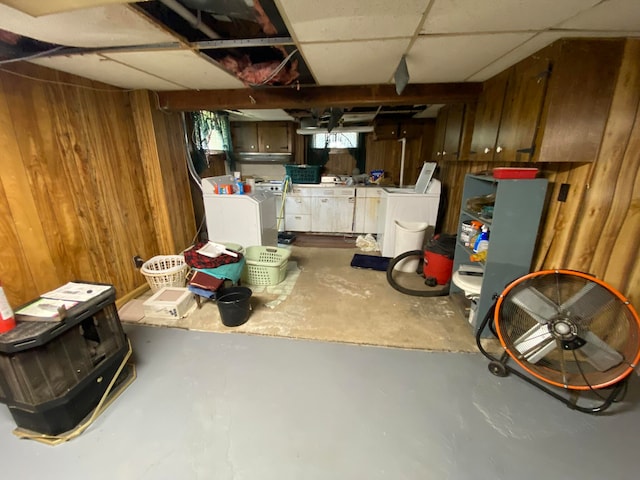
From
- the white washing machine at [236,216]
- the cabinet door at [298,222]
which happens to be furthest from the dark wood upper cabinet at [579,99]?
the cabinet door at [298,222]

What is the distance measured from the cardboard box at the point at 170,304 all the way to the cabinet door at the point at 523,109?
2.72 m

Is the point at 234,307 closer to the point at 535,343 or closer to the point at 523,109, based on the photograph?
the point at 535,343

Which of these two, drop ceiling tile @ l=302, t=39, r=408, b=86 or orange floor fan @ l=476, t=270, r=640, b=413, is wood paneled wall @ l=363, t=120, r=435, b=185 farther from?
orange floor fan @ l=476, t=270, r=640, b=413

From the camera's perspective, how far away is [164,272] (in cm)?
244

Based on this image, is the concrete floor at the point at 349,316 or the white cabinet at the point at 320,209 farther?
the white cabinet at the point at 320,209

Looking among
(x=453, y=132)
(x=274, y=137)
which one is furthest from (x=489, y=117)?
(x=274, y=137)

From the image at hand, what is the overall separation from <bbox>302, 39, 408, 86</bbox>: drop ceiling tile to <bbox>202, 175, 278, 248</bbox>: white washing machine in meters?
1.44

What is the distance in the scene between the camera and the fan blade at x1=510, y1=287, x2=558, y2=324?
1.43 metres

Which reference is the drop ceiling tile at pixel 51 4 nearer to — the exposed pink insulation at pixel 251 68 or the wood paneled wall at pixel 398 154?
the exposed pink insulation at pixel 251 68

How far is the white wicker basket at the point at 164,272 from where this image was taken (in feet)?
8.04

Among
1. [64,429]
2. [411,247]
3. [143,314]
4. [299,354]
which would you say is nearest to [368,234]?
[411,247]

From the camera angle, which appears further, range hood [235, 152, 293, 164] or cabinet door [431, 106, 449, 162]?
range hood [235, 152, 293, 164]

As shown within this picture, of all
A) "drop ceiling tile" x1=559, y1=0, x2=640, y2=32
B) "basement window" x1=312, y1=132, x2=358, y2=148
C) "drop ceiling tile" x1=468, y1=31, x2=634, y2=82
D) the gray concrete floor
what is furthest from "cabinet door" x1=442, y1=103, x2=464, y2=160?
the gray concrete floor

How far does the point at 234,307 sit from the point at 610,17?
261 centimetres
